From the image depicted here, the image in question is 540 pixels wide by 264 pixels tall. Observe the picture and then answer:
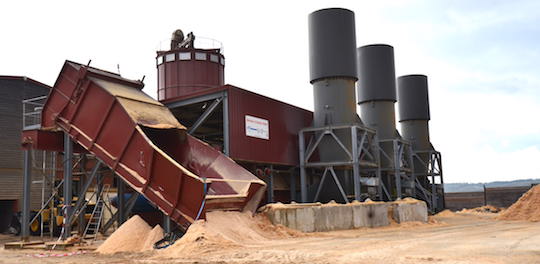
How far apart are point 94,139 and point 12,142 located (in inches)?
658

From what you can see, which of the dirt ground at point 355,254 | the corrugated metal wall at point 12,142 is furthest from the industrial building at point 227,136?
the corrugated metal wall at point 12,142

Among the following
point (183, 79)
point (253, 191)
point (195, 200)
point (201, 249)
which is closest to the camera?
point (201, 249)

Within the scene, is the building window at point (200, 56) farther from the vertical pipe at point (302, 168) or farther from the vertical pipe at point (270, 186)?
the vertical pipe at point (270, 186)

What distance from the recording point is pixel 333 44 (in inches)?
1059

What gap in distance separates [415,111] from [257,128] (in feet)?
69.1

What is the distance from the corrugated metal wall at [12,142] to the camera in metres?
30.5

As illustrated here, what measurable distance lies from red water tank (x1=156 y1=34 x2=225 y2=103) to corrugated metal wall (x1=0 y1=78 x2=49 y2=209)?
9.09m

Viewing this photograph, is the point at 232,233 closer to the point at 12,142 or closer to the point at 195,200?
the point at 195,200

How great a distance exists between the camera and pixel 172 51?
29.1 m

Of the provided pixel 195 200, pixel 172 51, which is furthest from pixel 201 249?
pixel 172 51

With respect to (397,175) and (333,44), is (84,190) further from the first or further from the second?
(397,175)

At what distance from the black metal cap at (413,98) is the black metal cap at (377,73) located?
730 cm

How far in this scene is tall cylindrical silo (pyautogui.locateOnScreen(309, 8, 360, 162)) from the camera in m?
26.8

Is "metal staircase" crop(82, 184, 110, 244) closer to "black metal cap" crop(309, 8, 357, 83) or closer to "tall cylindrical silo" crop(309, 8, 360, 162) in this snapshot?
"tall cylindrical silo" crop(309, 8, 360, 162)
